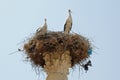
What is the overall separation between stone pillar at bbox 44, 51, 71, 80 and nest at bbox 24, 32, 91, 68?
0.09 meters

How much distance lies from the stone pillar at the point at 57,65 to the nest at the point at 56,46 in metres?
0.09

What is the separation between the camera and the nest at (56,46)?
8938mm

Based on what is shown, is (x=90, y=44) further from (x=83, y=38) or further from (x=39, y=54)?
(x=39, y=54)

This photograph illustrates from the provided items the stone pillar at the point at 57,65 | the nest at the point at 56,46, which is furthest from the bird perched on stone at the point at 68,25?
the stone pillar at the point at 57,65

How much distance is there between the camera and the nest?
8938mm

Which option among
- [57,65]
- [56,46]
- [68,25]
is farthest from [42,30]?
[57,65]

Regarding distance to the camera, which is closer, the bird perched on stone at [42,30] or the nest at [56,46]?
the nest at [56,46]

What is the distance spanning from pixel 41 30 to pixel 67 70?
68.6 inches

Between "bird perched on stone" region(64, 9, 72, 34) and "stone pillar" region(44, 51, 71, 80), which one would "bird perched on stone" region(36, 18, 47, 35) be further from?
"stone pillar" region(44, 51, 71, 80)

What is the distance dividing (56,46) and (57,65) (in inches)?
17.6

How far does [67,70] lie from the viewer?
873 centimetres

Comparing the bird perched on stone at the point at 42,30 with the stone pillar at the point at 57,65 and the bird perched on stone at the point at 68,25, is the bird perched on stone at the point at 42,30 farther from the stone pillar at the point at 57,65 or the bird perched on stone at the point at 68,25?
the stone pillar at the point at 57,65

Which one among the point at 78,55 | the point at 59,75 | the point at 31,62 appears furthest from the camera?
the point at 31,62

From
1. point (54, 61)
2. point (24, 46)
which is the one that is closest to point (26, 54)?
point (24, 46)
